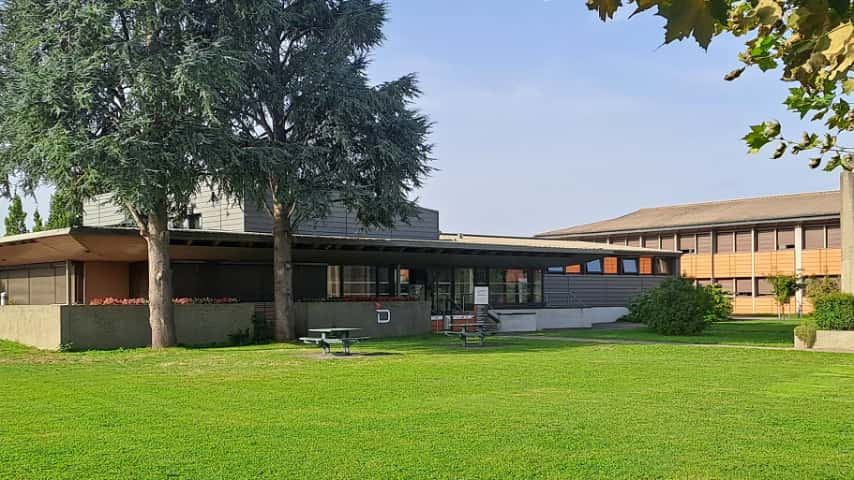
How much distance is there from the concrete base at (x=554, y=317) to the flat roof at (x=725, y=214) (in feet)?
41.5

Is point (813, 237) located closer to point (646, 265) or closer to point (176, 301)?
point (646, 265)

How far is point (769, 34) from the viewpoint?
4355 millimetres

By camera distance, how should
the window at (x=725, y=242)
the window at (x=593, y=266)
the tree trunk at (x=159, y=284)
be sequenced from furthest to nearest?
the window at (x=725, y=242), the window at (x=593, y=266), the tree trunk at (x=159, y=284)

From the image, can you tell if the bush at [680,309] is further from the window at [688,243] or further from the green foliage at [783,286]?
the window at [688,243]

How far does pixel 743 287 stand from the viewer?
56.3 metres

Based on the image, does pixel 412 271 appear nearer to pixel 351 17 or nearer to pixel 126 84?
pixel 351 17

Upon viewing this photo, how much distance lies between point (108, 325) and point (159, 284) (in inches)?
83.3

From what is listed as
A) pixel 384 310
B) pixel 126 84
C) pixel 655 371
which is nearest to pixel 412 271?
pixel 384 310

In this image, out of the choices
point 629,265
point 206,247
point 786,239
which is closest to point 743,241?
point 786,239

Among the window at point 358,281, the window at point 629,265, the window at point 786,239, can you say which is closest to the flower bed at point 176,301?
the window at point 358,281

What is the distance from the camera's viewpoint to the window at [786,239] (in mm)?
53656

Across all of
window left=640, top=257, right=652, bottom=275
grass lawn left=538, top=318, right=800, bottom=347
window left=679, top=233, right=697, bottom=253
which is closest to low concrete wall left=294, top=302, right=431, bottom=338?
grass lawn left=538, top=318, right=800, bottom=347

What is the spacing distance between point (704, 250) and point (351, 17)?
3614cm

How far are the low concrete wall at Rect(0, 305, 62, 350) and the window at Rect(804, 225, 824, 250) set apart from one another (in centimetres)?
4159
